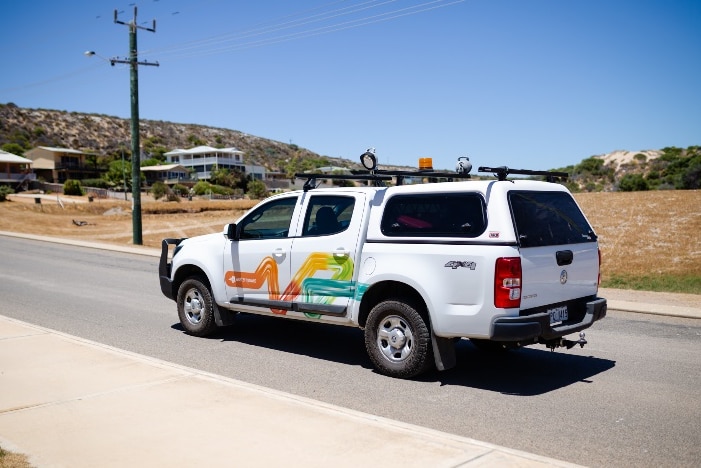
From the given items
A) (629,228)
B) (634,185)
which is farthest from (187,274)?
(634,185)

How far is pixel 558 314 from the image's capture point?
22.6ft

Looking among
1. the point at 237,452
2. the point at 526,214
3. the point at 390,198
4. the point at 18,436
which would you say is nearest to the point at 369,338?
the point at 390,198

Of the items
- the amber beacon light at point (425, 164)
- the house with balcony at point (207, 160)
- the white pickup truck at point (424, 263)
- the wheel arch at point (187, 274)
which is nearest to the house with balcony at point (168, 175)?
the house with balcony at point (207, 160)

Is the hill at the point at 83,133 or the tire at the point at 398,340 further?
the hill at the point at 83,133

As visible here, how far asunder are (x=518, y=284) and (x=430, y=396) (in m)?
1.40

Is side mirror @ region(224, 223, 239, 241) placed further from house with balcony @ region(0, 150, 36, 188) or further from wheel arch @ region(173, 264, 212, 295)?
house with balcony @ region(0, 150, 36, 188)

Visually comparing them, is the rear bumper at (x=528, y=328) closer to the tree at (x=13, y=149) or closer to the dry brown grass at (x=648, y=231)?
the dry brown grass at (x=648, y=231)

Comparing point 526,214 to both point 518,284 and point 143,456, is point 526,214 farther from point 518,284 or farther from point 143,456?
point 143,456

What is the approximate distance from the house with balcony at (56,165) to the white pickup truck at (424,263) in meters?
96.7

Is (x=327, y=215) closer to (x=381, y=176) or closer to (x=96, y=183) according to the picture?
(x=381, y=176)

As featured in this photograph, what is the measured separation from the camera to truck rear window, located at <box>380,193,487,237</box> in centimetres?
670

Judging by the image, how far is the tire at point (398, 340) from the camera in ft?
22.6

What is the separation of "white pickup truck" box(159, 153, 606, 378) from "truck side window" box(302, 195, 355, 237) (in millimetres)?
15

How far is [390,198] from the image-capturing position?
7527 millimetres
